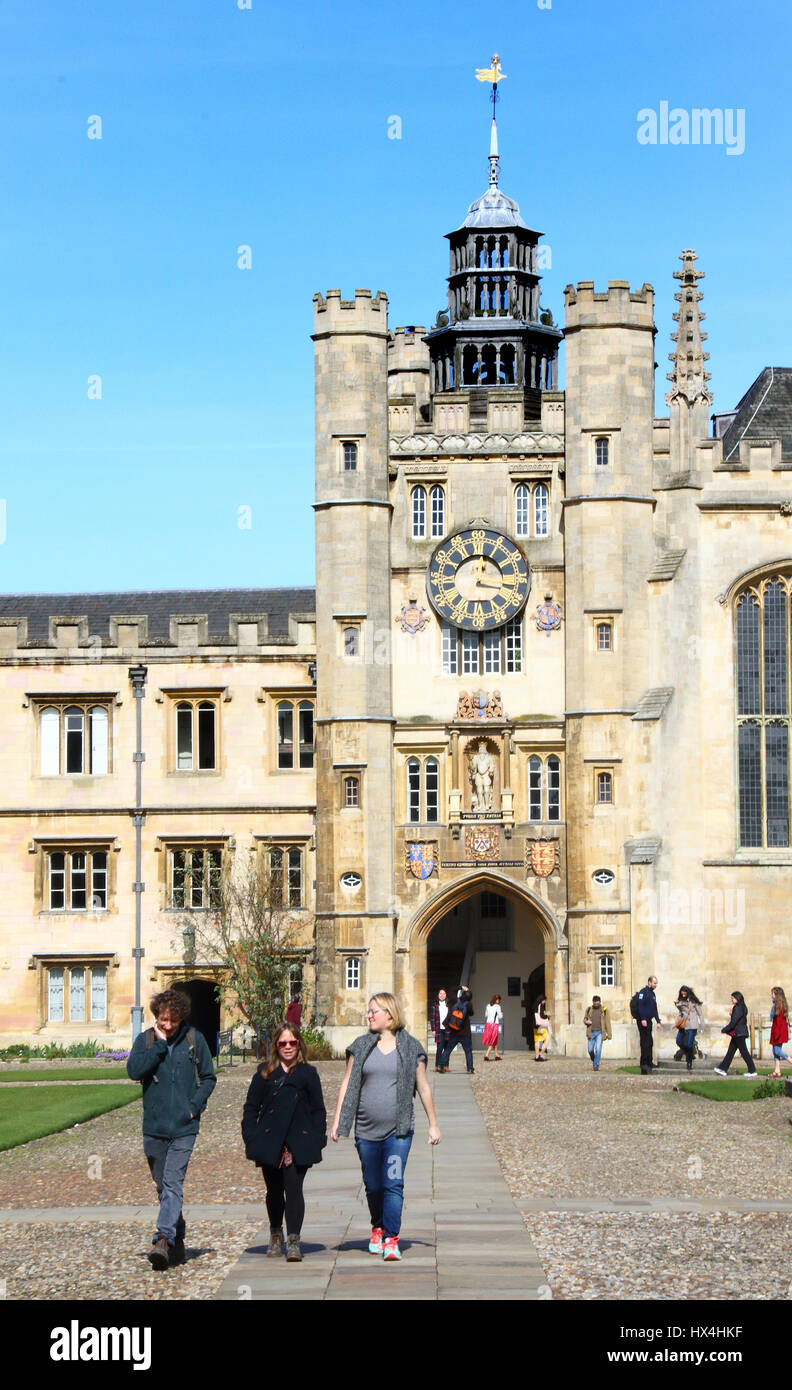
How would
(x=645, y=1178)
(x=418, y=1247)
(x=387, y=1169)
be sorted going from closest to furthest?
1. (x=387, y=1169)
2. (x=418, y=1247)
3. (x=645, y=1178)

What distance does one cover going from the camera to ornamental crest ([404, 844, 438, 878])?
4466cm

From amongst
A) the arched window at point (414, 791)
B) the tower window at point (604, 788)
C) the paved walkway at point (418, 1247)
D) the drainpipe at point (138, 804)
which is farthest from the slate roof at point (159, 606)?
the paved walkway at point (418, 1247)

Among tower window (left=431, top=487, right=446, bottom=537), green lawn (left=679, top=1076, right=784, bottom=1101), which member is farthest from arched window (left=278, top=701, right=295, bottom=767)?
green lawn (left=679, top=1076, right=784, bottom=1101)

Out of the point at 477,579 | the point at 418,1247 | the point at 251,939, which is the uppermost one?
the point at 477,579

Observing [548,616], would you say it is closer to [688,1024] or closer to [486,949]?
[486,949]

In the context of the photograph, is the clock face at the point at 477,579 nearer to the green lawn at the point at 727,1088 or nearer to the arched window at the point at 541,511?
the arched window at the point at 541,511

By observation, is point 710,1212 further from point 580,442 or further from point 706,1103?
point 580,442

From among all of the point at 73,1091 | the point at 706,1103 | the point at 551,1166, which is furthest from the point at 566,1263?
the point at 73,1091

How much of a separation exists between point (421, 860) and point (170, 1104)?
30.5m

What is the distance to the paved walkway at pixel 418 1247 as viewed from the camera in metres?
13.2

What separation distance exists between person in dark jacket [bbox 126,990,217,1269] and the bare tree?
27005 mm

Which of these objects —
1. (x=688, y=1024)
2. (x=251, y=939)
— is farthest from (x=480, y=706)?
(x=688, y=1024)

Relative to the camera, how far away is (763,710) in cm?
4438

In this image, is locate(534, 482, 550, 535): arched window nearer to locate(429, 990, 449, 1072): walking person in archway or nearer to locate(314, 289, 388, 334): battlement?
locate(314, 289, 388, 334): battlement
